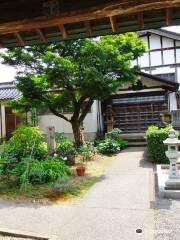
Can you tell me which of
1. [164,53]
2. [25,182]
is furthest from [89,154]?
[164,53]

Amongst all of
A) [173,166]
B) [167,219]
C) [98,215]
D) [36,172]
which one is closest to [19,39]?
[98,215]

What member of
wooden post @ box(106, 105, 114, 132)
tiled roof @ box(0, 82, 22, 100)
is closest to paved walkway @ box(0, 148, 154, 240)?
wooden post @ box(106, 105, 114, 132)

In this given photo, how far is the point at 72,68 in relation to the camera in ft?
37.0

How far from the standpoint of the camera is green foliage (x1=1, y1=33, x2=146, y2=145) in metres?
11.3

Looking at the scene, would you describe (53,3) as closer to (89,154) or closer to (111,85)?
(111,85)

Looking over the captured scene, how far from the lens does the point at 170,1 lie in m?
2.86

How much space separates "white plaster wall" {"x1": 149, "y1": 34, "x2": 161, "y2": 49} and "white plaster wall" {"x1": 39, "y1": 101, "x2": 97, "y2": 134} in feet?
24.0

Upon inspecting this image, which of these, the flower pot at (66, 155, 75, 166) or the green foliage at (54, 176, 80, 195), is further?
the flower pot at (66, 155, 75, 166)

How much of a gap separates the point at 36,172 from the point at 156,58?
16257 mm

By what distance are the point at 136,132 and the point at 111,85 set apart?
7.14m

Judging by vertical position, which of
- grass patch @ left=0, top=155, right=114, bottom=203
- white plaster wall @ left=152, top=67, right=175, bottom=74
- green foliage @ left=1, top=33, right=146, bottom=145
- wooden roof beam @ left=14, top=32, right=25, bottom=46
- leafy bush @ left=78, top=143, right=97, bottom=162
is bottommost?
grass patch @ left=0, top=155, right=114, bottom=203

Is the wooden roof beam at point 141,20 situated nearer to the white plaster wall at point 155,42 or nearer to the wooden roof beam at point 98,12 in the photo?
the wooden roof beam at point 98,12

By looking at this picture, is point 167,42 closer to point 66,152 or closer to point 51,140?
point 51,140

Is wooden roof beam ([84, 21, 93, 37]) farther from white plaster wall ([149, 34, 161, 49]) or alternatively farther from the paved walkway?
white plaster wall ([149, 34, 161, 49])
